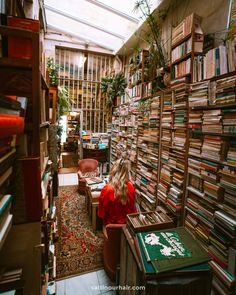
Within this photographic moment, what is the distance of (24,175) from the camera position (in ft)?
3.19

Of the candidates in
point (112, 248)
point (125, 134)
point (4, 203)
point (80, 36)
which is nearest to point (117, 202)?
point (112, 248)

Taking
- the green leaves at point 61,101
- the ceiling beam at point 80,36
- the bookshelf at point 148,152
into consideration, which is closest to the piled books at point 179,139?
the bookshelf at point 148,152

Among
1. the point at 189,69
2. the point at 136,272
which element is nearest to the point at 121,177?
the point at 136,272

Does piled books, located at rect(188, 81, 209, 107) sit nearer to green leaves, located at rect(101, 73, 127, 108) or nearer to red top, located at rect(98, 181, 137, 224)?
red top, located at rect(98, 181, 137, 224)

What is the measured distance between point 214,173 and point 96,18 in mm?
4887

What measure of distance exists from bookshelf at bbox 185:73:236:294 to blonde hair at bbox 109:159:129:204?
80cm

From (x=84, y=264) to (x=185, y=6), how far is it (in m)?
4.21

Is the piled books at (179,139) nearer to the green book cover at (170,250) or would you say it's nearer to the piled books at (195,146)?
the piled books at (195,146)

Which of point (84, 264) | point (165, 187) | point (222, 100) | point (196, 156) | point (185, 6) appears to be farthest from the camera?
point (185, 6)

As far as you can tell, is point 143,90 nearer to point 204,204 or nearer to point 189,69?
point 189,69

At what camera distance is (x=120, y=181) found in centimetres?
225

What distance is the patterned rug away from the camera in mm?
2250

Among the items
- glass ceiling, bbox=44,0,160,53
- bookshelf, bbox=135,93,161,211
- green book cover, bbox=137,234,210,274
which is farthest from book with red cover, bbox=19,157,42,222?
glass ceiling, bbox=44,0,160,53

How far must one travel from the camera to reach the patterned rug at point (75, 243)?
2.25 meters
